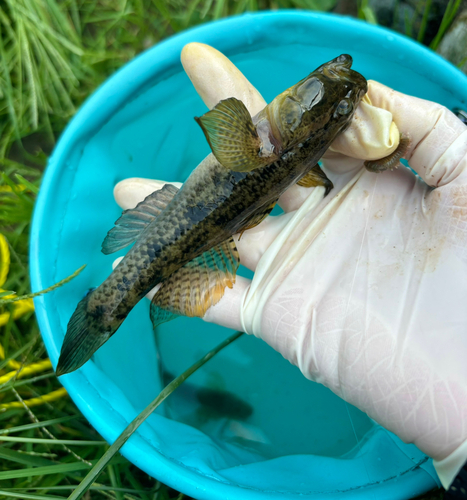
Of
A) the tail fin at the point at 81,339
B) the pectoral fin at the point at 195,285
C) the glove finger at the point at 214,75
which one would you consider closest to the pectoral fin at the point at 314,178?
the pectoral fin at the point at 195,285

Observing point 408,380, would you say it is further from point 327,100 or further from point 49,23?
point 49,23

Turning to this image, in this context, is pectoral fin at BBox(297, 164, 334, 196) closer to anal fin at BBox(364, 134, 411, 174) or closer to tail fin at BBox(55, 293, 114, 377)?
anal fin at BBox(364, 134, 411, 174)

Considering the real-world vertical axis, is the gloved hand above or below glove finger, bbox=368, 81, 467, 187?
below

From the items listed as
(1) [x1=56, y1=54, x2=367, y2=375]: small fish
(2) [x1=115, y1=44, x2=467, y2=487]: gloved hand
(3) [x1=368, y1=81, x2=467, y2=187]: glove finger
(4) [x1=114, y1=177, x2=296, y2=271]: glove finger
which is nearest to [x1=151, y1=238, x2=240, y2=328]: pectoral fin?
(1) [x1=56, y1=54, x2=367, y2=375]: small fish

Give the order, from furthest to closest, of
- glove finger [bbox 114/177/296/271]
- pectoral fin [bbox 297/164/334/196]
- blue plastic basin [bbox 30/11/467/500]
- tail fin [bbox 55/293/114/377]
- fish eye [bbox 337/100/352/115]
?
glove finger [bbox 114/177/296/271]
blue plastic basin [bbox 30/11/467/500]
pectoral fin [bbox 297/164/334/196]
tail fin [bbox 55/293/114/377]
fish eye [bbox 337/100/352/115]

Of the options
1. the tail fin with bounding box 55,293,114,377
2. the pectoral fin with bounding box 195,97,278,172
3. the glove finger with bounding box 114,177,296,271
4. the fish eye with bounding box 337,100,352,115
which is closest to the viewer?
the pectoral fin with bounding box 195,97,278,172

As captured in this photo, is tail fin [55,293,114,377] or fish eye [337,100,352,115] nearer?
fish eye [337,100,352,115]

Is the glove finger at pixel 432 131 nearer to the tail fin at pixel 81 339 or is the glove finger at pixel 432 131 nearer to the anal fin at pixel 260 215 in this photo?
the anal fin at pixel 260 215
